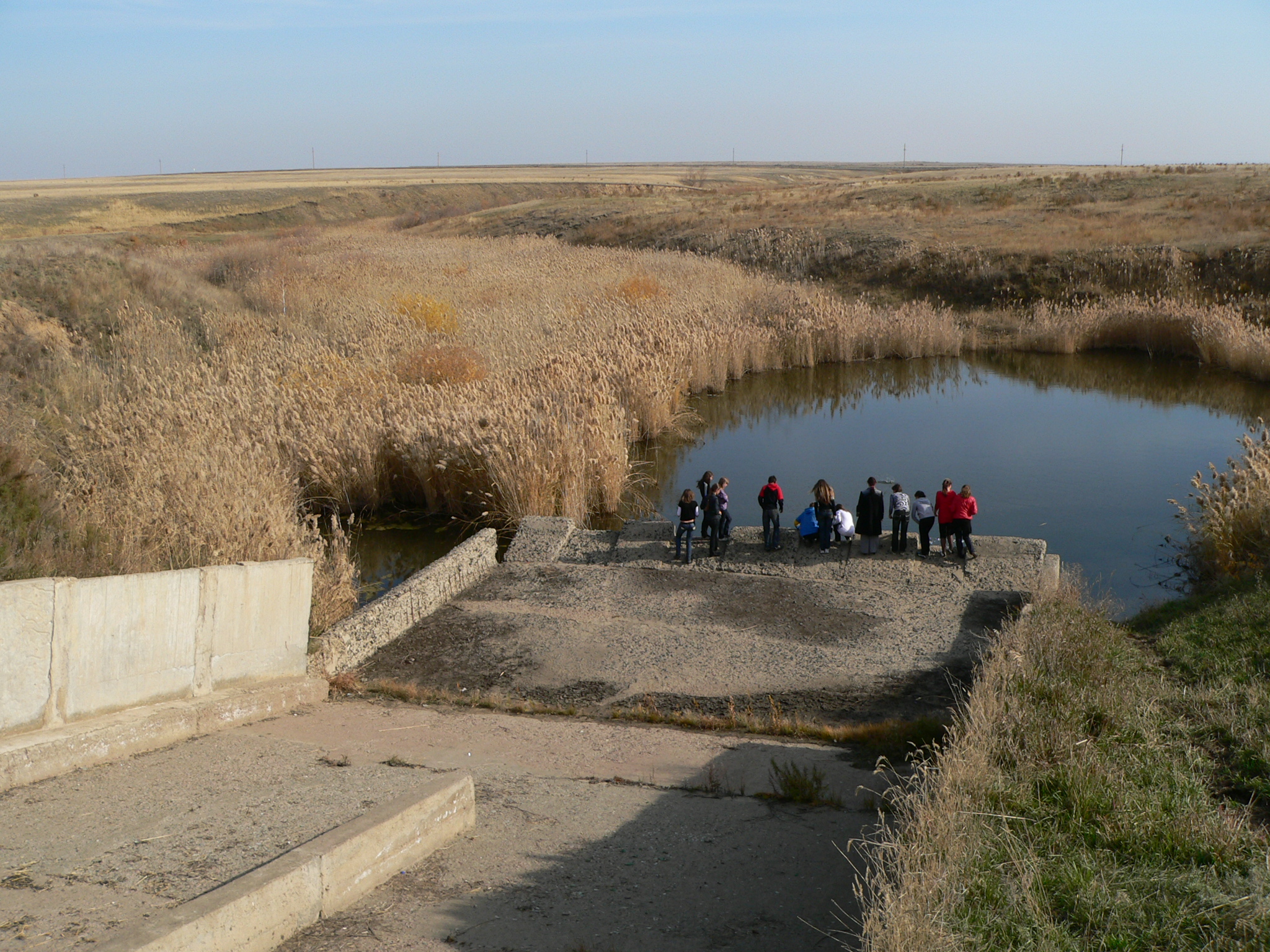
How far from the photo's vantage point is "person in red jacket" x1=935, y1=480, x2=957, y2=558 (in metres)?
10.4

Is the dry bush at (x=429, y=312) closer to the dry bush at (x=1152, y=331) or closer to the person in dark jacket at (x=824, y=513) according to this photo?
the person in dark jacket at (x=824, y=513)

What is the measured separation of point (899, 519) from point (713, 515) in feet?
6.47

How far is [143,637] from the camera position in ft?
19.7

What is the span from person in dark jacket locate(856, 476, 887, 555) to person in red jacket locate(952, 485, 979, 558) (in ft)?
2.46

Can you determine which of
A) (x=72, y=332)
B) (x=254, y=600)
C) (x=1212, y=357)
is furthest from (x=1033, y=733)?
(x=1212, y=357)

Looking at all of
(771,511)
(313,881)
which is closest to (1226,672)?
(771,511)

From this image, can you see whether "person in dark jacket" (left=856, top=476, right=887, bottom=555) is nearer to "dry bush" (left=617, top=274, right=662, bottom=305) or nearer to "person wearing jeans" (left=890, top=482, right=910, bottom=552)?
"person wearing jeans" (left=890, top=482, right=910, bottom=552)

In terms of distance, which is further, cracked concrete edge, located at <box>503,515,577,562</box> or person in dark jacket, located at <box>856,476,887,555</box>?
cracked concrete edge, located at <box>503,515,577,562</box>

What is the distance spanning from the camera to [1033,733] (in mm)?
5348

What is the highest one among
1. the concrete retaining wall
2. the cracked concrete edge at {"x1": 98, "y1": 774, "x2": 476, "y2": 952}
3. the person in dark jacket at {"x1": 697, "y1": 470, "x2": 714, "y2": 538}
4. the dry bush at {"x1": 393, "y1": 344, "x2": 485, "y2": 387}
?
the dry bush at {"x1": 393, "y1": 344, "x2": 485, "y2": 387}

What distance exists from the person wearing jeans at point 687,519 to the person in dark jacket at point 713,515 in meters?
0.20

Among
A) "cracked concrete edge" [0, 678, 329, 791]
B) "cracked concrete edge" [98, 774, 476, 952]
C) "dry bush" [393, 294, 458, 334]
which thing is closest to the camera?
"cracked concrete edge" [98, 774, 476, 952]

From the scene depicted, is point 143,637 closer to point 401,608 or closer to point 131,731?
point 131,731

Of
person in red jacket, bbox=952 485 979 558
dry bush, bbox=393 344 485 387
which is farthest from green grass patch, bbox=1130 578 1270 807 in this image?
dry bush, bbox=393 344 485 387
